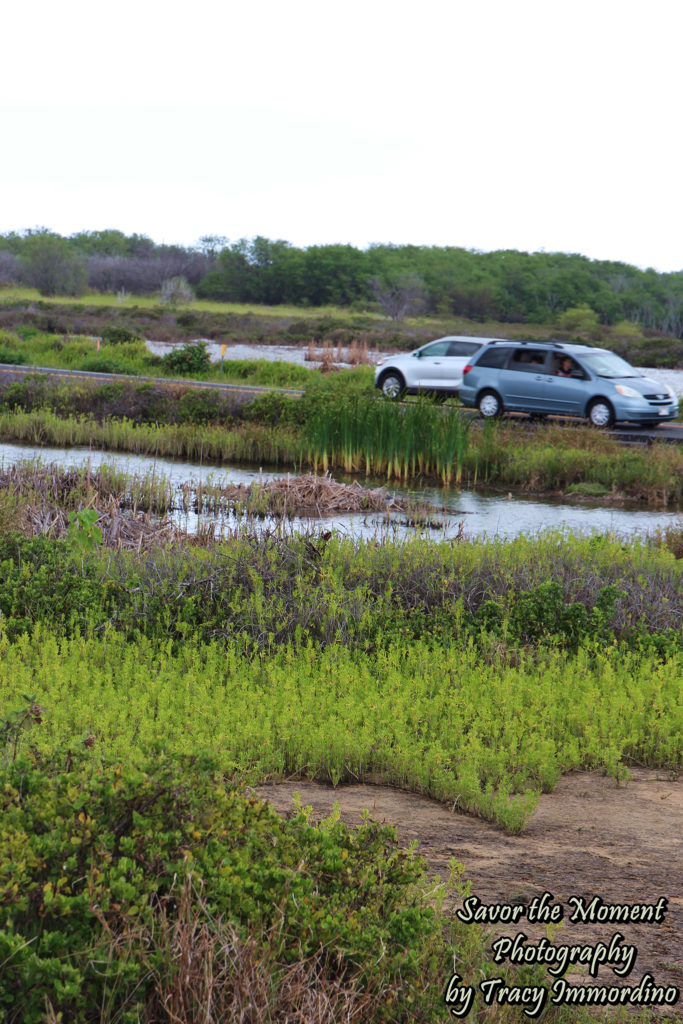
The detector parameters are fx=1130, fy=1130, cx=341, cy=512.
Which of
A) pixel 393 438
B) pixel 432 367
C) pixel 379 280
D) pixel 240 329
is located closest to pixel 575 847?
pixel 393 438

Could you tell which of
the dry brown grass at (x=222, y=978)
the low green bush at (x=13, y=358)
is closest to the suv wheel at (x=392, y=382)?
the low green bush at (x=13, y=358)

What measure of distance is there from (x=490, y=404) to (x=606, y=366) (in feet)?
9.48

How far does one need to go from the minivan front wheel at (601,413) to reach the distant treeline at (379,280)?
7671 cm

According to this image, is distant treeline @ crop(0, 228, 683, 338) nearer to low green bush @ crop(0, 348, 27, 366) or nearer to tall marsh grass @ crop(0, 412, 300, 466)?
low green bush @ crop(0, 348, 27, 366)

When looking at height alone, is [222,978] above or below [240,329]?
below

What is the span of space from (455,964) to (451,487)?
52.7 feet

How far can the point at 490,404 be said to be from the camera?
26.2 m

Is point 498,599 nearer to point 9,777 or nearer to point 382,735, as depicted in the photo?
point 382,735

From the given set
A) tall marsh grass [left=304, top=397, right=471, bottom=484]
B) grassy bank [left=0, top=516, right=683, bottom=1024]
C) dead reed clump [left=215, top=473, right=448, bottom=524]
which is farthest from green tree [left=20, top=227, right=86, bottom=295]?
grassy bank [left=0, top=516, right=683, bottom=1024]

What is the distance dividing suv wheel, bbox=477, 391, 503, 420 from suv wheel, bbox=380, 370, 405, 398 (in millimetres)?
3633

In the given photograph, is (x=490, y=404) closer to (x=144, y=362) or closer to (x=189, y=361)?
(x=189, y=361)

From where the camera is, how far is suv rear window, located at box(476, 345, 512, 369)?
25875 millimetres

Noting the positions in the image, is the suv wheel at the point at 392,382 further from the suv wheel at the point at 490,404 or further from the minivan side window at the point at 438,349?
the suv wheel at the point at 490,404

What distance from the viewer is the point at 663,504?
18.3m
